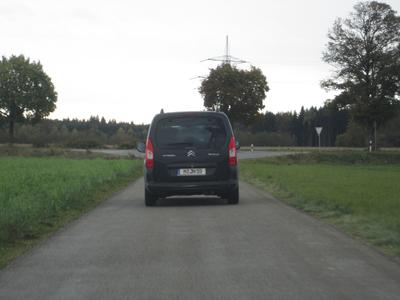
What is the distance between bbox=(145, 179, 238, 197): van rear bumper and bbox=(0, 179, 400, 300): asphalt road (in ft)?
7.80

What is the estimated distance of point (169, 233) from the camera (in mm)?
Answer: 9398

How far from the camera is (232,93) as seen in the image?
68.8 metres

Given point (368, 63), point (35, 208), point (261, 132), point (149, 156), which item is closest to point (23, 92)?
point (368, 63)

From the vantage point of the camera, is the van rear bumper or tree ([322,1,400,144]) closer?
the van rear bumper

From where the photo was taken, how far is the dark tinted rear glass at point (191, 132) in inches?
545

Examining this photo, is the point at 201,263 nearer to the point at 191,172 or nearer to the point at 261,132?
the point at 191,172

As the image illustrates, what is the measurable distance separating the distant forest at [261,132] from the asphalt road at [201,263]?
1906 inches

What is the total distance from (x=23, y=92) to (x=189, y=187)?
68245 mm

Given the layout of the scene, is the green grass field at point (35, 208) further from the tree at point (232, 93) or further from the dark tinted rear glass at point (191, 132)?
the tree at point (232, 93)

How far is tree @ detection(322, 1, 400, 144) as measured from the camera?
54.4 m

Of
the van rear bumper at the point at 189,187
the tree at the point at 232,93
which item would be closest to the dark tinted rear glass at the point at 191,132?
the van rear bumper at the point at 189,187

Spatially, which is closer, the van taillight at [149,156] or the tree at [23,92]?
the van taillight at [149,156]

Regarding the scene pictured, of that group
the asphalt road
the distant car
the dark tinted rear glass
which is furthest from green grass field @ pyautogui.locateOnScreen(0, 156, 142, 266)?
the dark tinted rear glass

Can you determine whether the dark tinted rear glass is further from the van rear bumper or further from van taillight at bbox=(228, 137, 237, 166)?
the van rear bumper
